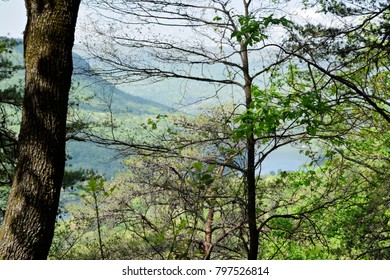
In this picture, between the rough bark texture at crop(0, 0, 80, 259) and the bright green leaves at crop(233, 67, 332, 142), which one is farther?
the bright green leaves at crop(233, 67, 332, 142)

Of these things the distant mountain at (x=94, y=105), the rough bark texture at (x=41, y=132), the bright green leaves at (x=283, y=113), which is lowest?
the rough bark texture at (x=41, y=132)

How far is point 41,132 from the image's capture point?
2.39 m

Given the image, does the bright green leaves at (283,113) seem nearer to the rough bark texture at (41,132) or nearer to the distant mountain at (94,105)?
the distant mountain at (94,105)

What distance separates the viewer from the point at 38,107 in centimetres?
241

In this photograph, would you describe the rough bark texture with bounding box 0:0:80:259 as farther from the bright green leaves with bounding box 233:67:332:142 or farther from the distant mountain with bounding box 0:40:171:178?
the bright green leaves with bounding box 233:67:332:142

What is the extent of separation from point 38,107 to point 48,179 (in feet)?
1.29

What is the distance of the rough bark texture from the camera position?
2275 mm

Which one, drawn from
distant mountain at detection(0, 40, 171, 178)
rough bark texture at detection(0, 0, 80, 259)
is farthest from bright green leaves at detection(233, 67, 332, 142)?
rough bark texture at detection(0, 0, 80, 259)

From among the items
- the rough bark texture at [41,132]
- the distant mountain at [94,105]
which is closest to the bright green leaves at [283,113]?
the distant mountain at [94,105]

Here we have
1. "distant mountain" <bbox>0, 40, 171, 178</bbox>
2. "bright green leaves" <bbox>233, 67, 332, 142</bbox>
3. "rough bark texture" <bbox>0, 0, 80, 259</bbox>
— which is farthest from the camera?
"distant mountain" <bbox>0, 40, 171, 178</bbox>

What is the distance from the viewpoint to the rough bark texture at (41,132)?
2.28m

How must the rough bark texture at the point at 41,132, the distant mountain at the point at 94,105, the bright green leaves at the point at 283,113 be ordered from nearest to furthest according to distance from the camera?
the rough bark texture at the point at 41,132 < the bright green leaves at the point at 283,113 < the distant mountain at the point at 94,105

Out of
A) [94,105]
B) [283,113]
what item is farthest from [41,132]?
[94,105]

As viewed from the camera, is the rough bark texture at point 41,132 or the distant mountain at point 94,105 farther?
the distant mountain at point 94,105
